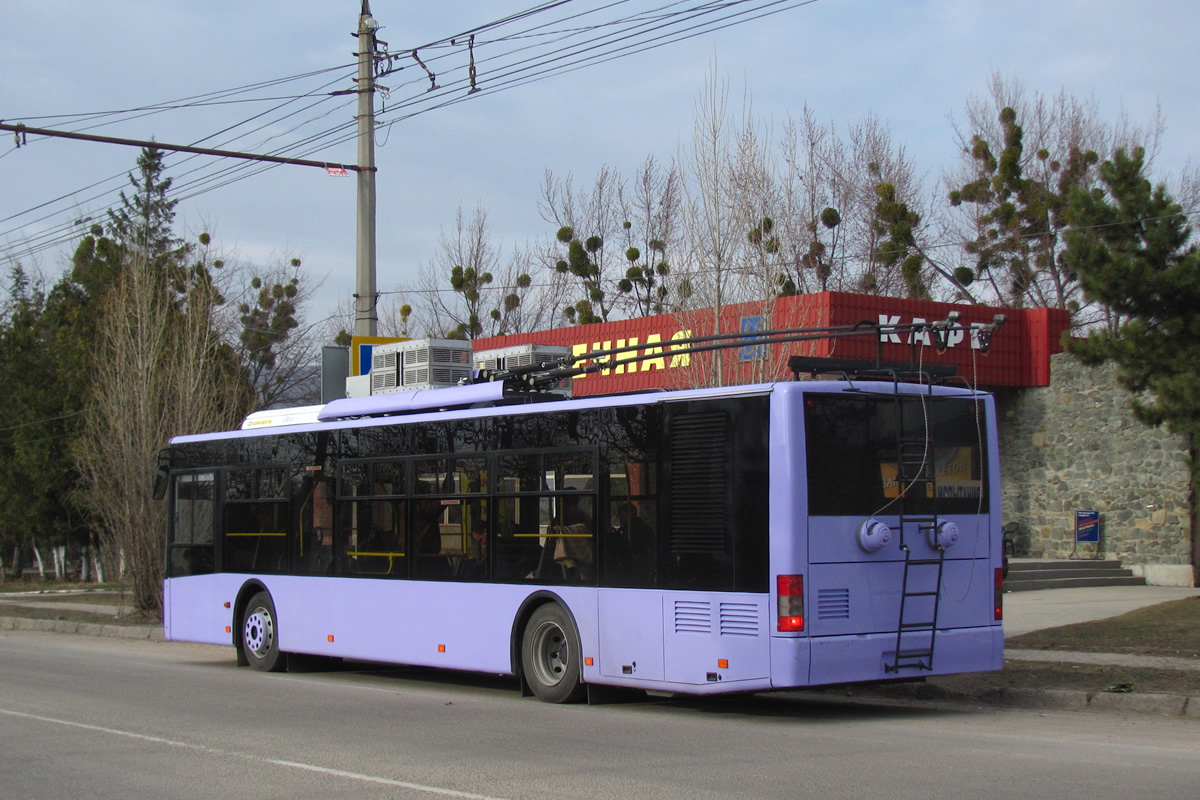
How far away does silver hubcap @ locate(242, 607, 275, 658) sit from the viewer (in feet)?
52.5

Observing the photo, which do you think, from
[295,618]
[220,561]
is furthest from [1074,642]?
[220,561]

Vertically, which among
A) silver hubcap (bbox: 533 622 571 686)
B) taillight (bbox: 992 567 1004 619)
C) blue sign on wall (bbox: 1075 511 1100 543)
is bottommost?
silver hubcap (bbox: 533 622 571 686)

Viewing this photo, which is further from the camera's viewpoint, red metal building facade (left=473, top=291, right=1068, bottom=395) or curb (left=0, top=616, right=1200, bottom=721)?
red metal building facade (left=473, top=291, right=1068, bottom=395)

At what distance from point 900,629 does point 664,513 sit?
7.11 feet

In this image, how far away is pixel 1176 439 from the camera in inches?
987

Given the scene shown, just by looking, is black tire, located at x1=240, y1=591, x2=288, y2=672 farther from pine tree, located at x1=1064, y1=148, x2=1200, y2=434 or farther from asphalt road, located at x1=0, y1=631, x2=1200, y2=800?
pine tree, located at x1=1064, y1=148, x2=1200, y2=434

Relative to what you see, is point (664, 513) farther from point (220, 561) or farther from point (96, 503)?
point (96, 503)

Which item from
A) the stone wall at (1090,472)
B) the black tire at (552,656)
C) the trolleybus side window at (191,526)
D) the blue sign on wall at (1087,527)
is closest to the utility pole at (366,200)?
the trolleybus side window at (191,526)

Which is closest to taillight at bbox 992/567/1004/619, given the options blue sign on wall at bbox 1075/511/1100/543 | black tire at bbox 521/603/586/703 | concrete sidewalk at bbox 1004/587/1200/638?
black tire at bbox 521/603/586/703

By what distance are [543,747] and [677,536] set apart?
228 cm

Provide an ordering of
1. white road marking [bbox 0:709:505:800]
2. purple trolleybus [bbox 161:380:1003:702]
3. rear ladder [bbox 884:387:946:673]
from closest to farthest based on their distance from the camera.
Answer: white road marking [bbox 0:709:505:800]
purple trolleybus [bbox 161:380:1003:702]
rear ladder [bbox 884:387:946:673]

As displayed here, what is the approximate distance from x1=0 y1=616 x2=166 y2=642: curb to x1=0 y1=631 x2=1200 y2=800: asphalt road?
862cm

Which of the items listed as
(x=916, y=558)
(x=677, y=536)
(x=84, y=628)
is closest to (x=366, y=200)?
(x=84, y=628)

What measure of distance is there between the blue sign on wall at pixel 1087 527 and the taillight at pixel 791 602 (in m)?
18.4
